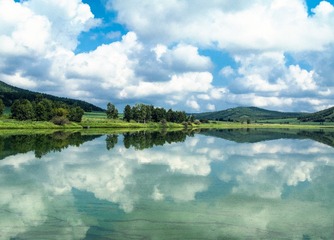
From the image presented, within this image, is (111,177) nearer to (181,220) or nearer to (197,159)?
(181,220)

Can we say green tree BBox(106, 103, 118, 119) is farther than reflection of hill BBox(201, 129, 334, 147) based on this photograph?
Yes

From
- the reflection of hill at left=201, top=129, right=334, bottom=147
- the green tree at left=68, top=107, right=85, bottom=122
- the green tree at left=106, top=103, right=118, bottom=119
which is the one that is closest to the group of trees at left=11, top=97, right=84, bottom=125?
the green tree at left=68, top=107, right=85, bottom=122

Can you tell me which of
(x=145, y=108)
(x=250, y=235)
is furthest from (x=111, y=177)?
(x=145, y=108)

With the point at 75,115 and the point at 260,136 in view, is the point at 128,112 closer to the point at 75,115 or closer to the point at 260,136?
the point at 75,115

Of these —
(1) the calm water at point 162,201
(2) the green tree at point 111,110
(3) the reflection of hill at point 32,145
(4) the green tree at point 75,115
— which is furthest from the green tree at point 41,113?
(1) the calm water at point 162,201

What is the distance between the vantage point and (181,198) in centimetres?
2456

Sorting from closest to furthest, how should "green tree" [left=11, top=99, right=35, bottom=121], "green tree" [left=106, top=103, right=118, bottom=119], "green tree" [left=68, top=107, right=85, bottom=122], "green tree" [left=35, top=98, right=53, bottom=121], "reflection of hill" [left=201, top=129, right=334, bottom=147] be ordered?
"reflection of hill" [left=201, top=129, right=334, bottom=147]
"green tree" [left=11, top=99, right=35, bottom=121]
"green tree" [left=35, top=98, right=53, bottom=121]
"green tree" [left=68, top=107, right=85, bottom=122]
"green tree" [left=106, top=103, right=118, bottom=119]

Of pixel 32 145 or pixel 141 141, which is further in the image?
pixel 141 141

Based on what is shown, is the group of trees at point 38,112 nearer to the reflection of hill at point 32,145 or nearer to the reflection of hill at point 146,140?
the reflection of hill at point 146,140

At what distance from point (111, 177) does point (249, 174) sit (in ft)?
45.9

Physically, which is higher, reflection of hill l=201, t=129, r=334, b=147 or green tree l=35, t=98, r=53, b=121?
green tree l=35, t=98, r=53, b=121

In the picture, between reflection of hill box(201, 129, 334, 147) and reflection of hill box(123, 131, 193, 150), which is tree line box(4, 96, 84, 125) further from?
reflection of hill box(201, 129, 334, 147)

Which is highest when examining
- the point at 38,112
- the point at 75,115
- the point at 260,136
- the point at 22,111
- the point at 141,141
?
the point at 22,111

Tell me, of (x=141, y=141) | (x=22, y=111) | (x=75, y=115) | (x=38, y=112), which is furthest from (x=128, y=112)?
(x=141, y=141)
